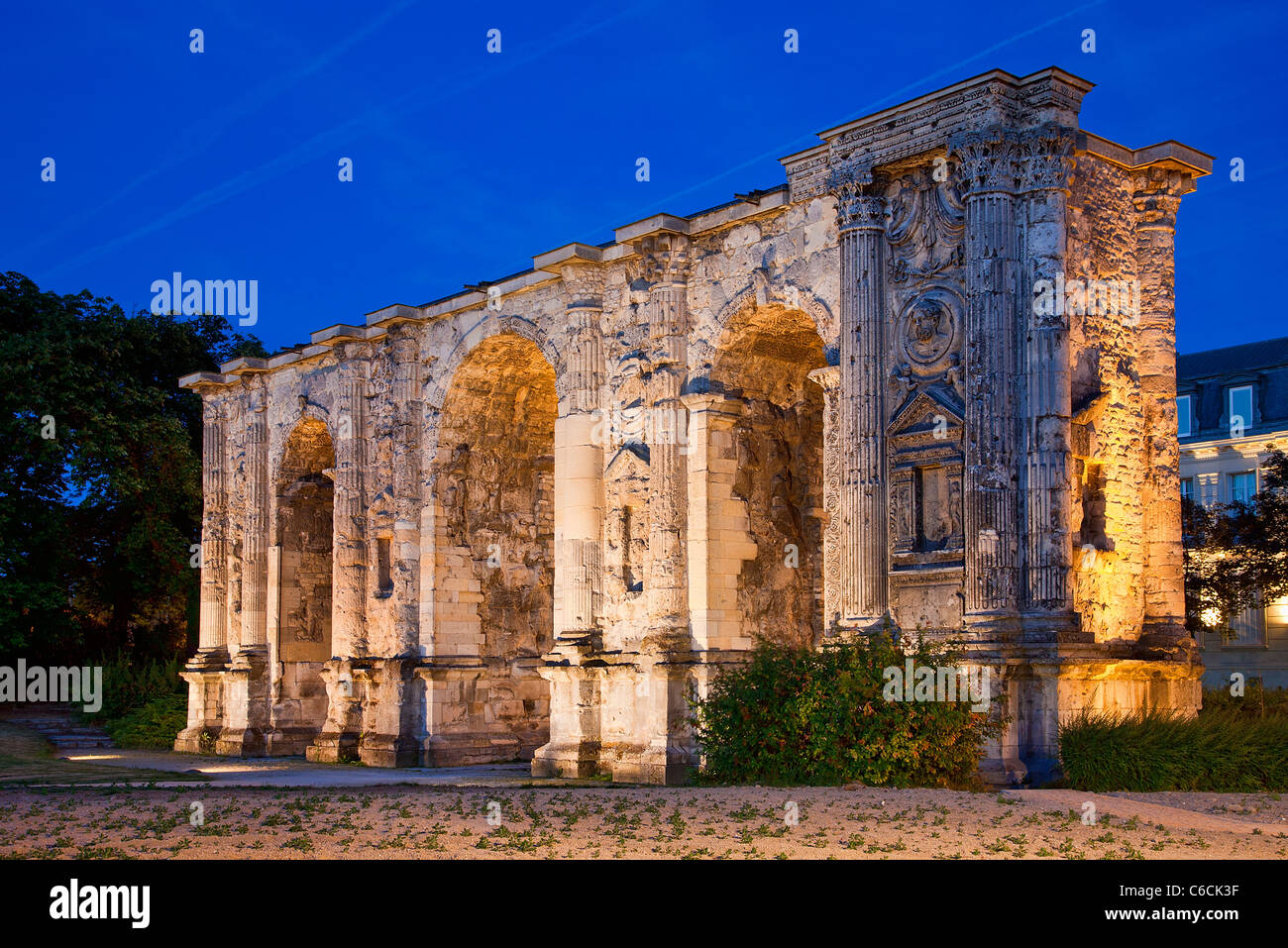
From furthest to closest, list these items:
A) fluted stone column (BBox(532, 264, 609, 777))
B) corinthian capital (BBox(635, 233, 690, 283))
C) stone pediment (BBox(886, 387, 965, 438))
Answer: fluted stone column (BBox(532, 264, 609, 777)) → corinthian capital (BBox(635, 233, 690, 283)) → stone pediment (BBox(886, 387, 965, 438))

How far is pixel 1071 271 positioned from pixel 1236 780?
5.36 m

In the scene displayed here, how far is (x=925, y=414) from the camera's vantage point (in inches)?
593

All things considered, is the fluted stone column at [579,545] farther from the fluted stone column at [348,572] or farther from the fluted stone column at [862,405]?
the fluted stone column at [348,572]

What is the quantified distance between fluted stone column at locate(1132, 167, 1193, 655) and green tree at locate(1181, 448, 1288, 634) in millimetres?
6527

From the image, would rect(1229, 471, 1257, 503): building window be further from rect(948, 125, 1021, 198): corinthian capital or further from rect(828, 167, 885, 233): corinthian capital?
rect(948, 125, 1021, 198): corinthian capital

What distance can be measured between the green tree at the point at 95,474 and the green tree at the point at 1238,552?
774 inches

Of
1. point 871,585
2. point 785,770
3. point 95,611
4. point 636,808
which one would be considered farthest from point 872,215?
point 95,611

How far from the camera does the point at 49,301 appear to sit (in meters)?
29.2

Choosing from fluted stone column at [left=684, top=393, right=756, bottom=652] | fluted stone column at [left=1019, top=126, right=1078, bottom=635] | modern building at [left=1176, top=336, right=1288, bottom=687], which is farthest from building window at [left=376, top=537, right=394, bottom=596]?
modern building at [left=1176, top=336, right=1288, bottom=687]

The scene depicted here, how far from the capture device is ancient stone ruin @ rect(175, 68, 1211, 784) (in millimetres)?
14406

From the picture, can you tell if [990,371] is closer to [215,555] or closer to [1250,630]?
[215,555]

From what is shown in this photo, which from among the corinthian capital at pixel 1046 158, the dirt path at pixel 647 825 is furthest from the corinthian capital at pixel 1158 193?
the dirt path at pixel 647 825

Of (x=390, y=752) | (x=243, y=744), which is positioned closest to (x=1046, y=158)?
(x=390, y=752)

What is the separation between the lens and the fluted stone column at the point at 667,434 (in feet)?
58.4
